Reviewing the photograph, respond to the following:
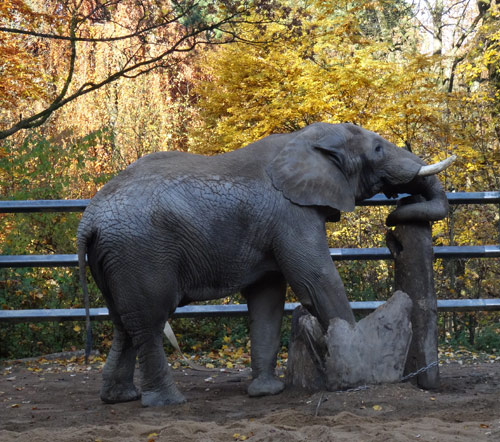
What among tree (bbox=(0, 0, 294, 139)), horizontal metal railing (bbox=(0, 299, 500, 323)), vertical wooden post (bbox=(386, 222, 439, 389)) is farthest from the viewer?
tree (bbox=(0, 0, 294, 139))

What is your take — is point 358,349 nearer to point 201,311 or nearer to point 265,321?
point 265,321

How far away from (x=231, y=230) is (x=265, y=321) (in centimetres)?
88

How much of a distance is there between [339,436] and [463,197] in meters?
4.01

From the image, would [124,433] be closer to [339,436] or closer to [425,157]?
[339,436]

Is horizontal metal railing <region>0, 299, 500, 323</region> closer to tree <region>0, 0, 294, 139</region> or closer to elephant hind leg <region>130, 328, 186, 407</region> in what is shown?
elephant hind leg <region>130, 328, 186, 407</region>

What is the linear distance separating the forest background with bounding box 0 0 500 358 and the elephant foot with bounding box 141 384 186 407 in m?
2.72

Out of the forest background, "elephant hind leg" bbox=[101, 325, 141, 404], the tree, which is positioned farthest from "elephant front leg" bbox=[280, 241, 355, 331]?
the tree

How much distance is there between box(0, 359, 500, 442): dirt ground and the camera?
3.93m

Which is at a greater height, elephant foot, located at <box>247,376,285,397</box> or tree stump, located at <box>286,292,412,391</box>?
tree stump, located at <box>286,292,412,391</box>

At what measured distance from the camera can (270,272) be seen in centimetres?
565

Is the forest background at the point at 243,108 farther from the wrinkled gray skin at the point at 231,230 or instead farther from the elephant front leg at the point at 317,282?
the elephant front leg at the point at 317,282

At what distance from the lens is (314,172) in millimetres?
5504

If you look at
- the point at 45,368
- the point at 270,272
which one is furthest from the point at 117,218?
the point at 45,368

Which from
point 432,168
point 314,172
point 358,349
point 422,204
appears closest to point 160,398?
point 358,349
